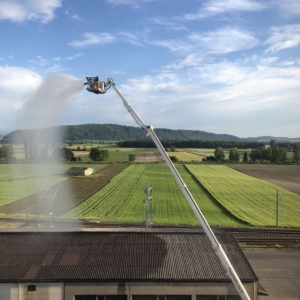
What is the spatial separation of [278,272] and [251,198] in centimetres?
3294

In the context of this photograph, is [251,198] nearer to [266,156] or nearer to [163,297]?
[163,297]

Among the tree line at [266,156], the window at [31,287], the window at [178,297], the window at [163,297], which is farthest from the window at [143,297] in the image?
the tree line at [266,156]

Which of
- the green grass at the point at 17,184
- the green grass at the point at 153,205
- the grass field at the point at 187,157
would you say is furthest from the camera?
the grass field at the point at 187,157

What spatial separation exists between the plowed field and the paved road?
964 inches

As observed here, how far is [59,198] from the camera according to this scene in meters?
51.7

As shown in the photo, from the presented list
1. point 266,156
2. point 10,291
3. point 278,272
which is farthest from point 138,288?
point 266,156

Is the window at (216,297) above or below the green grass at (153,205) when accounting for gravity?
above

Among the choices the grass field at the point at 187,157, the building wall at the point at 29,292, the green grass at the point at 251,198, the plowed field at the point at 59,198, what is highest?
the grass field at the point at 187,157

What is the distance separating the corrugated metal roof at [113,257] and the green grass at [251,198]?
22657mm

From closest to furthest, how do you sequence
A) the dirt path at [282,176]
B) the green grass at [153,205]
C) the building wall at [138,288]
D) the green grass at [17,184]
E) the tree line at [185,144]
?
the building wall at [138,288] < the green grass at [153,205] < the green grass at [17,184] < the dirt path at [282,176] < the tree line at [185,144]

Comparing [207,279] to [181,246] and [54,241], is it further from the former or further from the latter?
[54,241]

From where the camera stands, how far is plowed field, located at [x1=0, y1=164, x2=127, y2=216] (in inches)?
1748

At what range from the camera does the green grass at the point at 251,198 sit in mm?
42406

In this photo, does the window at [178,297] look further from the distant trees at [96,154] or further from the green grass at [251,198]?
the distant trees at [96,154]
